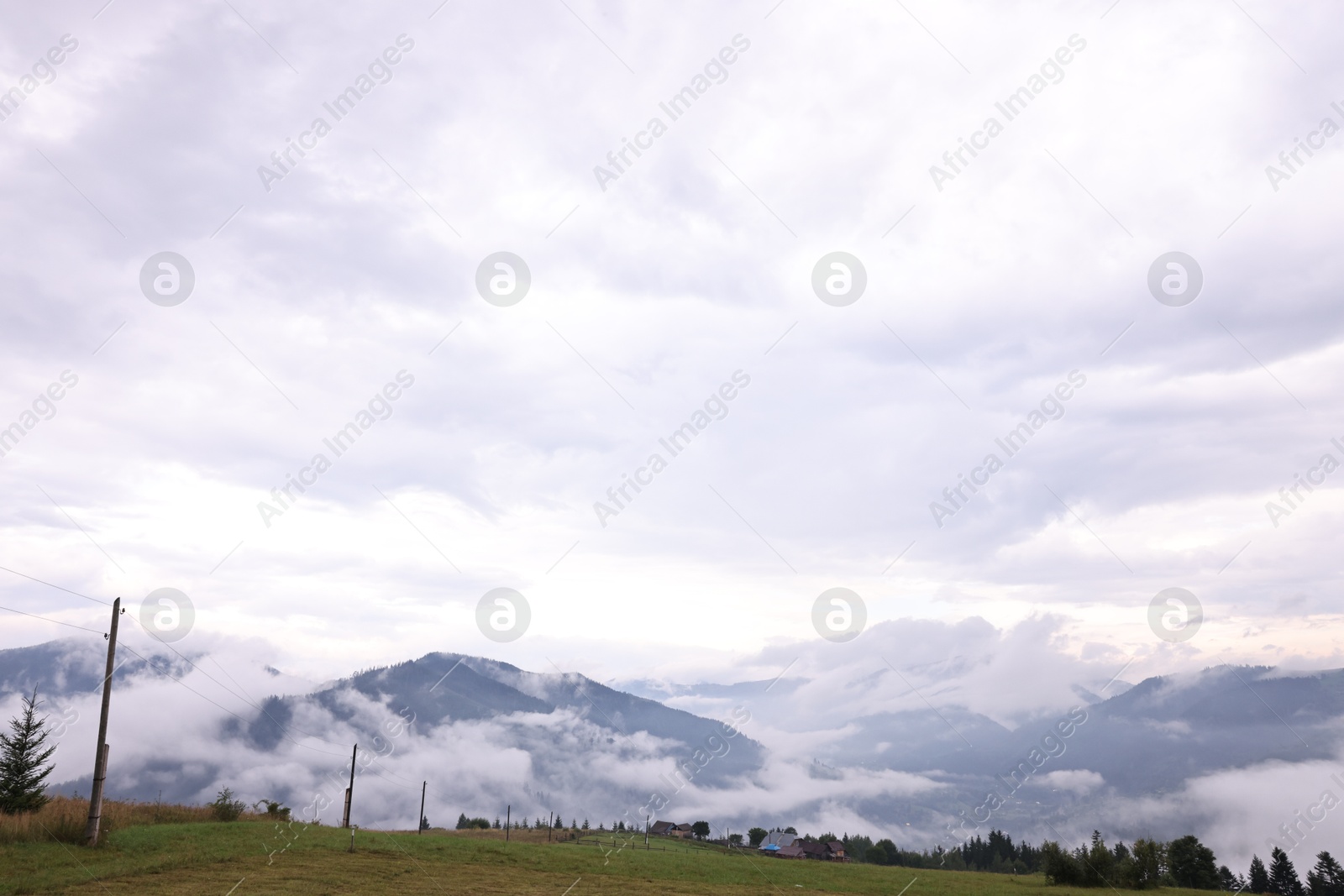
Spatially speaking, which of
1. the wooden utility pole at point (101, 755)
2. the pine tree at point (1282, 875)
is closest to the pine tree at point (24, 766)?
the wooden utility pole at point (101, 755)

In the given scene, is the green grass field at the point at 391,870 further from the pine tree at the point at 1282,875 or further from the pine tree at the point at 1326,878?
the pine tree at the point at 1326,878

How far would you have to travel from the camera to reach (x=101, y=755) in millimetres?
38469

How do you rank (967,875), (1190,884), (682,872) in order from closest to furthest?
(682,872)
(967,875)
(1190,884)

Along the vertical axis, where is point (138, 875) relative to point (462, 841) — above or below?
above

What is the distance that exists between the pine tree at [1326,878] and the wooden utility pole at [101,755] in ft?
492

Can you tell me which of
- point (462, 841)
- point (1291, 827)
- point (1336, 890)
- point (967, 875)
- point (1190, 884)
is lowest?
point (1336, 890)

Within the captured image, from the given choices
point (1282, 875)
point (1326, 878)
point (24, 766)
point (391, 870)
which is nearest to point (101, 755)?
point (24, 766)

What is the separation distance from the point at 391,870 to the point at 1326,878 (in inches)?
5656

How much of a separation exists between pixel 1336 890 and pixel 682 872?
406 ft

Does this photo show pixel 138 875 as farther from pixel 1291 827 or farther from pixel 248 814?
pixel 1291 827

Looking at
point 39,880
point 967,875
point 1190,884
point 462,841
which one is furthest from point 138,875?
point 1190,884

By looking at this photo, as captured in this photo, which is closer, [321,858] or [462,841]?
[321,858]

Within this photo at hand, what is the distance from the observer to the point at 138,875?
31.9m

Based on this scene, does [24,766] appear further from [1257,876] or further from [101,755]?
[1257,876]
